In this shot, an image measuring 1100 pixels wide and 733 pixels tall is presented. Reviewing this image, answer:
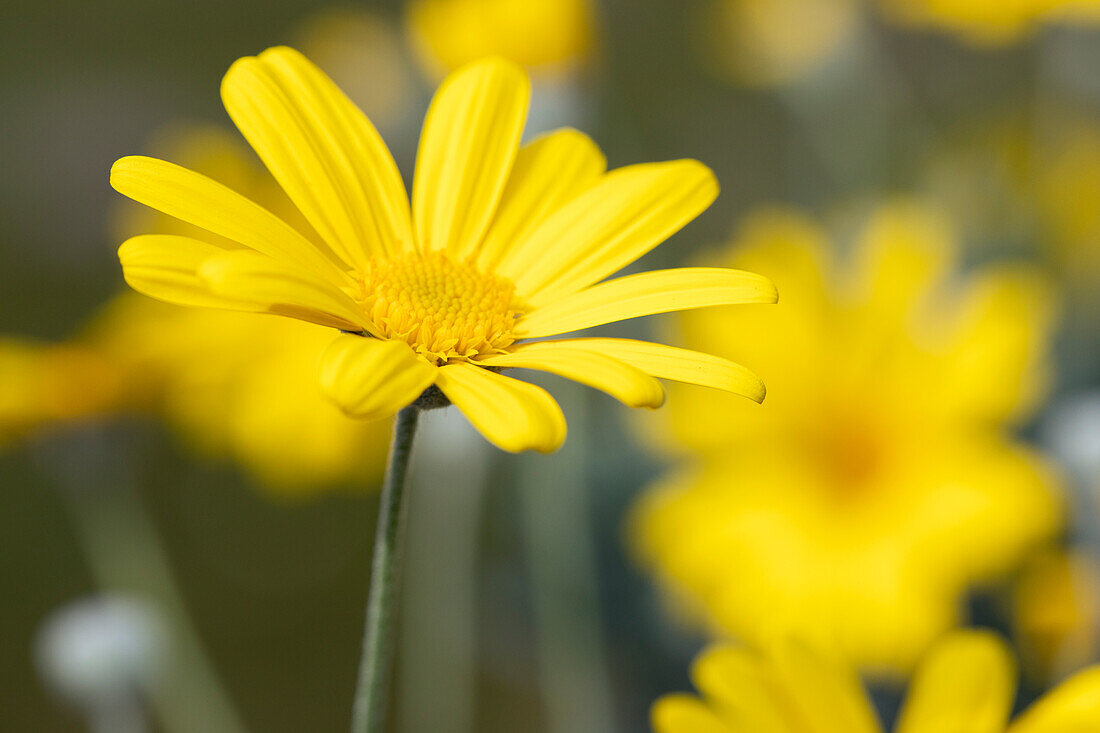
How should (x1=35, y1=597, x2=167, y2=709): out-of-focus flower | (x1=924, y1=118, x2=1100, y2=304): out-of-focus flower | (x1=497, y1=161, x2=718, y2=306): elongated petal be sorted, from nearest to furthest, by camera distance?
(x1=497, y1=161, x2=718, y2=306): elongated petal
(x1=35, y1=597, x2=167, y2=709): out-of-focus flower
(x1=924, y1=118, x2=1100, y2=304): out-of-focus flower

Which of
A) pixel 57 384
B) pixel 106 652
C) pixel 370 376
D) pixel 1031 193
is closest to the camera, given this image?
pixel 370 376

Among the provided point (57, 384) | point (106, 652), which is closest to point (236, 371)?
point (57, 384)

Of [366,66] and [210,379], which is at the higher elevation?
[366,66]

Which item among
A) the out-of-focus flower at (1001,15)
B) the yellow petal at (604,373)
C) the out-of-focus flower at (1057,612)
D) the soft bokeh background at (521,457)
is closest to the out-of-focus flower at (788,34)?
the soft bokeh background at (521,457)

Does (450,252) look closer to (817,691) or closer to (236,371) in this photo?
(817,691)

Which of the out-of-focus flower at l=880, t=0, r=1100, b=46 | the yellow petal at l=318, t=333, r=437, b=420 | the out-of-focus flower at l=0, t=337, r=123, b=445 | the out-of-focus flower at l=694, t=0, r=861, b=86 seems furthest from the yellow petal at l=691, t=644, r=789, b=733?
the out-of-focus flower at l=694, t=0, r=861, b=86

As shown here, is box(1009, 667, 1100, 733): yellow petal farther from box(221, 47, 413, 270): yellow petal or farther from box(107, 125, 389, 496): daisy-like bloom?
box(107, 125, 389, 496): daisy-like bloom
